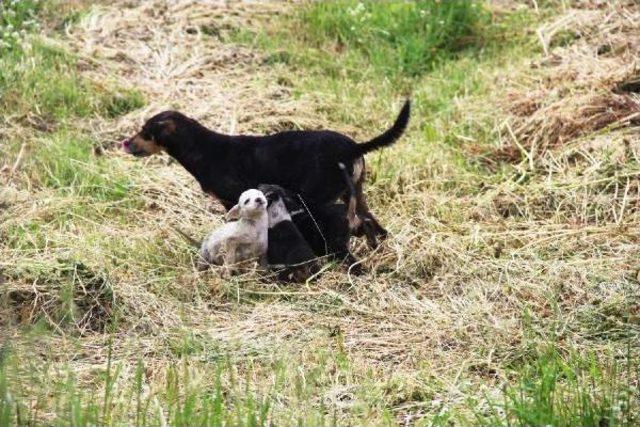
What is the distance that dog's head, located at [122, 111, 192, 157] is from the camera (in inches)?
268

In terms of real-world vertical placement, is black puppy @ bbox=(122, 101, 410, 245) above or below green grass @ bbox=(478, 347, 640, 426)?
below

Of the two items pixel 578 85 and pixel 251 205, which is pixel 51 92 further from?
pixel 578 85

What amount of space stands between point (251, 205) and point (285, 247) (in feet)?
1.07

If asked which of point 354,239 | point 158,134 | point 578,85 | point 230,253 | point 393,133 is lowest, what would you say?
point 354,239

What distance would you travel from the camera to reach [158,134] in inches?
269

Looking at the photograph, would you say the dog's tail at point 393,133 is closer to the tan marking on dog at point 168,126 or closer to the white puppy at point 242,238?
the white puppy at point 242,238

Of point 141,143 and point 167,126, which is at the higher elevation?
point 167,126

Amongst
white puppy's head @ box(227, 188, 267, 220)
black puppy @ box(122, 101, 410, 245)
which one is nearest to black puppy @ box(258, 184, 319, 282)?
white puppy's head @ box(227, 188, 267, 220)

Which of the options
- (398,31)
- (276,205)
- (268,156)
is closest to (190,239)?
(276,205)

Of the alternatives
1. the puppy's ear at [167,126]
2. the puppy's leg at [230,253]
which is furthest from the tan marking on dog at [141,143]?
the puppy's leg at [230,253]

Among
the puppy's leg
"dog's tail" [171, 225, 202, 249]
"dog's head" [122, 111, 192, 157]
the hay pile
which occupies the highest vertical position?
the hay pile

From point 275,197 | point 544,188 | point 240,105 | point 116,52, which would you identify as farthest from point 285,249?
point 116,52

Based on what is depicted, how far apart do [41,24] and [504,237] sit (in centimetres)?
470

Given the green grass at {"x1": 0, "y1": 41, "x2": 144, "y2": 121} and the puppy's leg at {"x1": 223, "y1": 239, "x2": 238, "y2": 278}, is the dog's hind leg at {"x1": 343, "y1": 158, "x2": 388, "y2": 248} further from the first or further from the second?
the green grass at {"x1": 0, "y1": 41, "x2": 144, "y2": 121}
